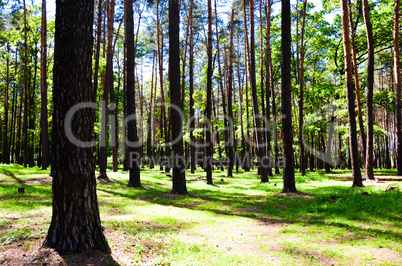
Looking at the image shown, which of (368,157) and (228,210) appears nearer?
(228,210)

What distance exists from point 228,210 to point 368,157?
33.2 feet

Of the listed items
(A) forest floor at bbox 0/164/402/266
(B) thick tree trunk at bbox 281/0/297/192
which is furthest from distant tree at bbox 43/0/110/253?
(B) thick tree trunk at bbox 281/0/297/192

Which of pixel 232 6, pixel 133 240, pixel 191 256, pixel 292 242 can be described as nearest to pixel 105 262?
pixel 133 240

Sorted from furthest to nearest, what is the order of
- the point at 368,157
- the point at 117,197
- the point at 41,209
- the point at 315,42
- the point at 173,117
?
the point at 315,42, the point at 368,157, the point at 173,117, the point at 117,197, the point at 41,209

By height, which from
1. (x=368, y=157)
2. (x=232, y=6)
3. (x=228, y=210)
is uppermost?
(x=232, y=6)

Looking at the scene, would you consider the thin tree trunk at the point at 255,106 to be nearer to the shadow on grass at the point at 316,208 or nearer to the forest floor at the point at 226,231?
the shadow on grass at the point at 316,208

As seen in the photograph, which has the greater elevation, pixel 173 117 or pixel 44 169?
pixel 173 117

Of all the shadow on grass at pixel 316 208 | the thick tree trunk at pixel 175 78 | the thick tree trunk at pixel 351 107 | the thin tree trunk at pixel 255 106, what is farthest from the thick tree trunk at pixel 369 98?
the thick tree trunk at pixel 175 78

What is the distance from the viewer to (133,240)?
4695mm

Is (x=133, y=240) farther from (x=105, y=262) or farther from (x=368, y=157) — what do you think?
(x=368, y=157)

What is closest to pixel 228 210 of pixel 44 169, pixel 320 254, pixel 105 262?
pixel 320 254

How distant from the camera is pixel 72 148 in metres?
3.75

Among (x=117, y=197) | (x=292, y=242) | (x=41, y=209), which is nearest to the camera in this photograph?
(x=292, y=242)

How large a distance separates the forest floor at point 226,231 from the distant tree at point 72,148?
0.28 metres
